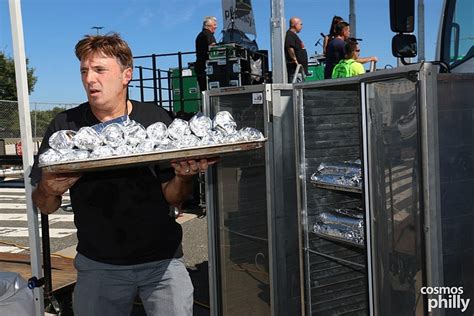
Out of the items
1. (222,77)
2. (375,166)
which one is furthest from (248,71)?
(375,166)

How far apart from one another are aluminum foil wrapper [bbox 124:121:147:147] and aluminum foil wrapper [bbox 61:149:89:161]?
0.17m

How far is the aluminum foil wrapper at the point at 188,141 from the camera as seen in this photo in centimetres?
209

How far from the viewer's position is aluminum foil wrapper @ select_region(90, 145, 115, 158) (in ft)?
6.55

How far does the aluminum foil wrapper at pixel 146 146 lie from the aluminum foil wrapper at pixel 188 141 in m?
0.10

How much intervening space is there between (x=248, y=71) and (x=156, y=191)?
576cm

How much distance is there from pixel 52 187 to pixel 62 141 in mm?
226

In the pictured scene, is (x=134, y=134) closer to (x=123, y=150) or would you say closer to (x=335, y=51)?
(x=123, y=150)

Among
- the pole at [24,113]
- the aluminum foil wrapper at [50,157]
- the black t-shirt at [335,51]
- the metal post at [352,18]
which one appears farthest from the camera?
the black t-shirt at [335,51]

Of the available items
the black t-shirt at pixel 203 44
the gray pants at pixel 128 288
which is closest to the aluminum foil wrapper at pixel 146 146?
the gray pants at pixel 128 288

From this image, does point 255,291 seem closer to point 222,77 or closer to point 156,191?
point 156,191

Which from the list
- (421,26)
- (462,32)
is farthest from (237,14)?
(462,32)

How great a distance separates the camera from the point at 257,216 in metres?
3.43

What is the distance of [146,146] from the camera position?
2.06 meters

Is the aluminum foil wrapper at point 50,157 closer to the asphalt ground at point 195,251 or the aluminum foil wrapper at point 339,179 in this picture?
the aluminum foil wrapper at point 339,179
